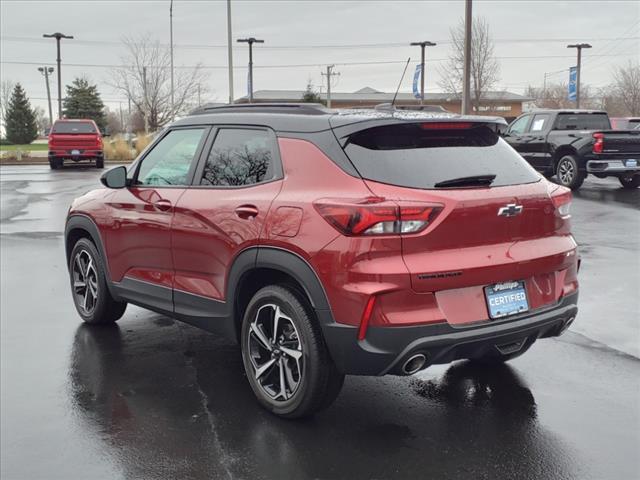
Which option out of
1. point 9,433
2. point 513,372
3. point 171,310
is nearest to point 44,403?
point 9,433

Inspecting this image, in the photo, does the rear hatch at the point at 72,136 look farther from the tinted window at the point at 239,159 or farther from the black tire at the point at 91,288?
the tinted window at the point at 239,159

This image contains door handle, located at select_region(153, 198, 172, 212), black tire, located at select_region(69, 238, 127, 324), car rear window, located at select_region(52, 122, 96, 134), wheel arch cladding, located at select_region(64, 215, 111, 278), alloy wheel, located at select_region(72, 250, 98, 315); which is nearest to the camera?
door handle, located at select_region(153, 198, 172, 212)

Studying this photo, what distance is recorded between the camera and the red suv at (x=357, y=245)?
11.9 ft

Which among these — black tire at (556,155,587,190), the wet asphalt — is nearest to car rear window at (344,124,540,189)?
the wet asphalt

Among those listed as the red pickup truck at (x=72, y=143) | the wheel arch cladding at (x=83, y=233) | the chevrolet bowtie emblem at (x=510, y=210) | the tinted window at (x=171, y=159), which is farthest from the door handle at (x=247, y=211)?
the red pickup truck at (x=72, y=143)

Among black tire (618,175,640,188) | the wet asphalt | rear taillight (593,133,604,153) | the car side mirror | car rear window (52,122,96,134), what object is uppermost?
car rear window (52,122,96,134)

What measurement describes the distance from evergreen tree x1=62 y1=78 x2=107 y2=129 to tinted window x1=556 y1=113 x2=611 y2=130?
6123cm

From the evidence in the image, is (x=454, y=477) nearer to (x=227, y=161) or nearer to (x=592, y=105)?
(x=227, y=161)

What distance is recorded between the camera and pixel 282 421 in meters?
4.14

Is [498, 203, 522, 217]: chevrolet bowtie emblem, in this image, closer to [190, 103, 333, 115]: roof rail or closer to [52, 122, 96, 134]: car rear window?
[190, 103, 333, 115]: roof rail

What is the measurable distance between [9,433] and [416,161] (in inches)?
107

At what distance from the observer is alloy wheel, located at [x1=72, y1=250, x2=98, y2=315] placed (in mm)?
6039

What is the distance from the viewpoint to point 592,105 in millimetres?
81750

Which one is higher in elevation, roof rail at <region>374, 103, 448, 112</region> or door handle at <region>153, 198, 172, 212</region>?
roof rail at <region>374, 103, 448, 112</region>
